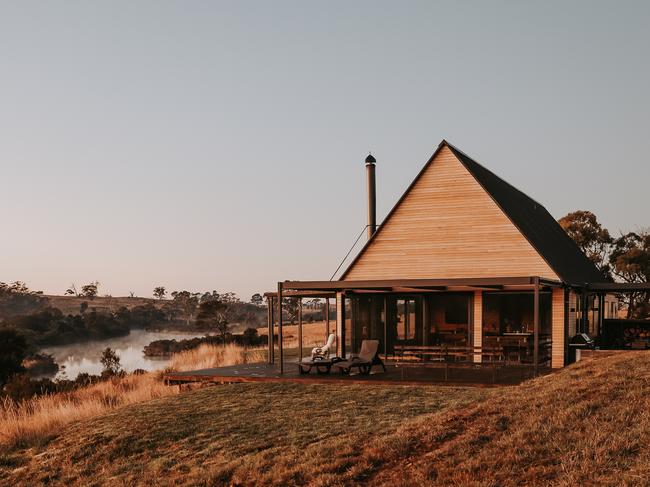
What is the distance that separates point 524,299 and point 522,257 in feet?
4.06

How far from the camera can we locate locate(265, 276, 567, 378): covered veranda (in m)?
17.0

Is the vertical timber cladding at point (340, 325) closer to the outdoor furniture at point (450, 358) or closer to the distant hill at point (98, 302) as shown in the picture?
the outdoor furniture at point (450, 358)

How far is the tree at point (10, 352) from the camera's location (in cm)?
2697

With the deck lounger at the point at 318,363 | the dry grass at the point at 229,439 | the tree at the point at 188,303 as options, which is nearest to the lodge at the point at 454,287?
the deck lounger at the point at 318,363

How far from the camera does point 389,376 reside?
14.9 metres

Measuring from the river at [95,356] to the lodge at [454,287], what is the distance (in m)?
15.6

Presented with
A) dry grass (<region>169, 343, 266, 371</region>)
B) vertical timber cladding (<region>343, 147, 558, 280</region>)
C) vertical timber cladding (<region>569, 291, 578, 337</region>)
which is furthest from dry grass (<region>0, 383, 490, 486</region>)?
vertical timber cladding (<region>569, 291, 578, 337</region>)

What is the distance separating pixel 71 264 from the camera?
46.7 metres

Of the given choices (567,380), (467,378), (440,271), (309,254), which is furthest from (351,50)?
(309,254)

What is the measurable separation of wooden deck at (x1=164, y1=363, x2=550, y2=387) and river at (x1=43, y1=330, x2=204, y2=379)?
16429mm

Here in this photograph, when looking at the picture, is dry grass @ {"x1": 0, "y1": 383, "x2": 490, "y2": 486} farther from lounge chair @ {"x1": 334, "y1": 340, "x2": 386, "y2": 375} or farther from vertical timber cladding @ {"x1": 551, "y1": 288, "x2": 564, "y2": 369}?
vertical timber cladding @ {"x1": 551, "y1": 288, "x2": 564, "y2": 369}

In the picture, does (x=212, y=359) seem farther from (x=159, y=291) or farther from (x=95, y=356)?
(x=159, y=291)

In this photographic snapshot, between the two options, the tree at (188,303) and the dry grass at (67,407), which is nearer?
the dry grass at (67,407)

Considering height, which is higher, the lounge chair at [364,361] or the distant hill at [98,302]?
the lounge chair at [364,361]
